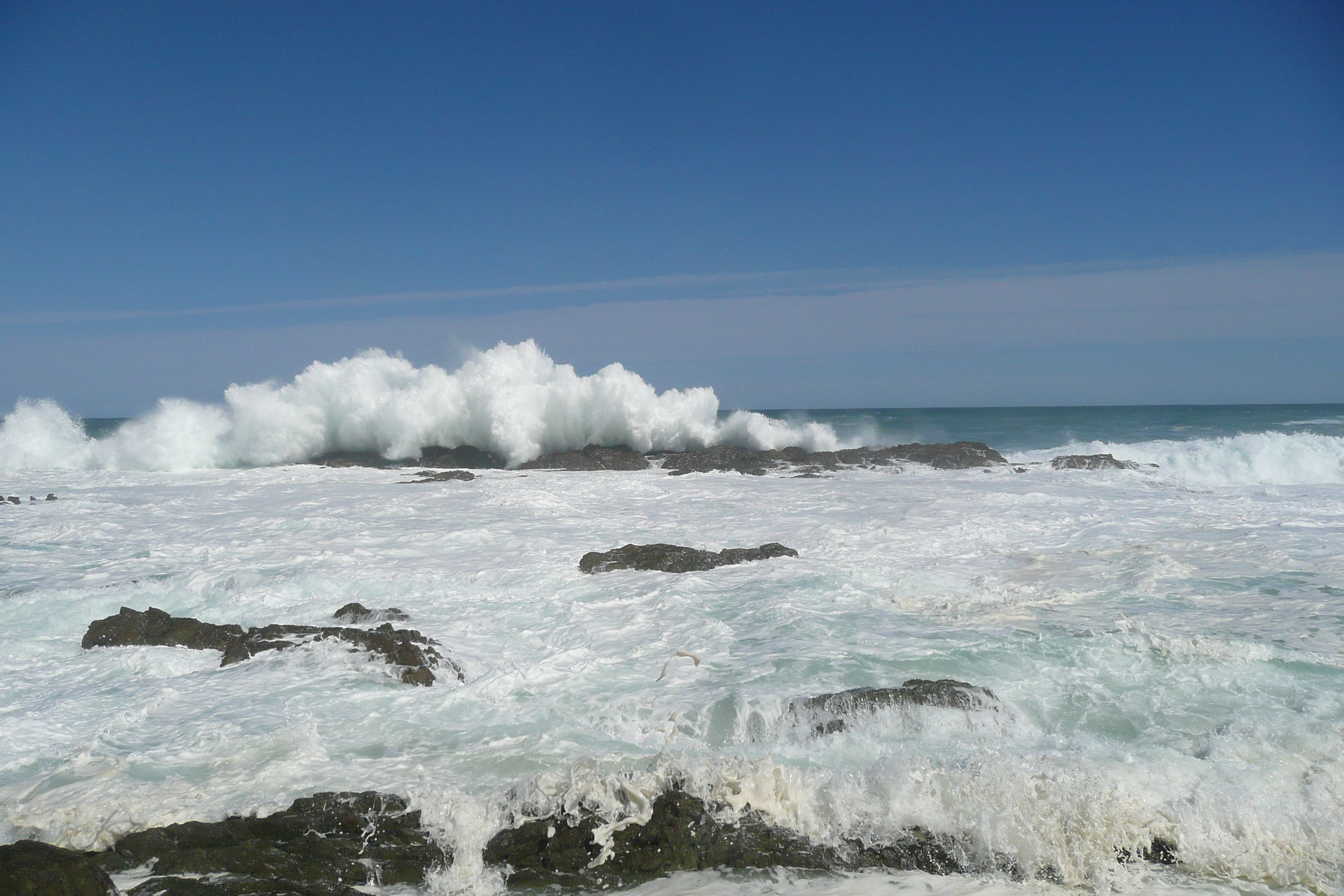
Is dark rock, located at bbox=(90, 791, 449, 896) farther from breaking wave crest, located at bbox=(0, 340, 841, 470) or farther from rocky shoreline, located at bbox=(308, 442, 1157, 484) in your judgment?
breaking wave crest, located at bbox=(0, 340, 841, 470)

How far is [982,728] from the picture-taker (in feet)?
14.2

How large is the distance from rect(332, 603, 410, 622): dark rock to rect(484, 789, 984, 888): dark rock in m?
3.64

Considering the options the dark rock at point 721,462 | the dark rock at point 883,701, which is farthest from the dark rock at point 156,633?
the dark rock at point 721,462

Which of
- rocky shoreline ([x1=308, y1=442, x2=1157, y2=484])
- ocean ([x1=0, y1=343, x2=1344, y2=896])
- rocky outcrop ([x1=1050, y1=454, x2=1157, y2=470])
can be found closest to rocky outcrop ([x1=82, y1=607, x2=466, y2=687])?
ocean ([x1=0, y1=343, x2=1344, y2=896])

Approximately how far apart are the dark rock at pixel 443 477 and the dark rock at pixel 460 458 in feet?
12.3

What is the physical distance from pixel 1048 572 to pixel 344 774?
6.91 meters

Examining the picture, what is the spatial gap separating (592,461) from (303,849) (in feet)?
56.7

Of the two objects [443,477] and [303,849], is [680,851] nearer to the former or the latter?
[303,849]

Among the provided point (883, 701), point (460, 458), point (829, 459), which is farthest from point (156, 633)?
point (460, 458)

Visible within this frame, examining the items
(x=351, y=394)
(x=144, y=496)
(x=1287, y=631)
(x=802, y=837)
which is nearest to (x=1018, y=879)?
(x=802, y=837)

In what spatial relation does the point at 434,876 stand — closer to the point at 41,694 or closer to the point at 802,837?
the point at 802,837

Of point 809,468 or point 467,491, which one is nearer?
point 467,491

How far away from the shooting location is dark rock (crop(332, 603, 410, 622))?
6.52 meters

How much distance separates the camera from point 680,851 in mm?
3189
